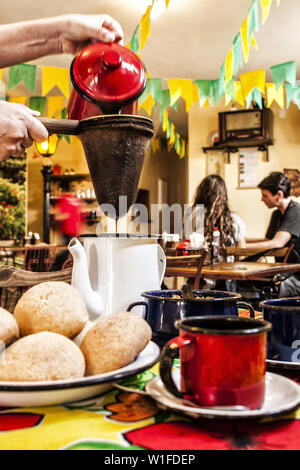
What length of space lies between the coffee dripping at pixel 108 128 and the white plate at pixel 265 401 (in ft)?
1.44

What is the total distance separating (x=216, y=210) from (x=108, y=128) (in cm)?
298

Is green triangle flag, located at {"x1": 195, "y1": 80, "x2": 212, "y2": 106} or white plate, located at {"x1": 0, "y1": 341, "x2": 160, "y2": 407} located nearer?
white plate, located at {"x1": 0, "y1": 341, "x2": 160, "y2": 407}

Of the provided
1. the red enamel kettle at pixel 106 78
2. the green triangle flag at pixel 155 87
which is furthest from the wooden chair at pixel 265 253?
the red enamel kettle at pixel 106 78

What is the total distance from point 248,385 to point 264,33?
4856 mm

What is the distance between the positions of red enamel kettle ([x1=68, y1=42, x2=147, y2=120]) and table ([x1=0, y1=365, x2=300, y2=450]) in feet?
2.03

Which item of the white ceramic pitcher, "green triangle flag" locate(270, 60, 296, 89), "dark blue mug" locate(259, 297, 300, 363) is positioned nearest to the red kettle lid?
the white ceramic pitcher

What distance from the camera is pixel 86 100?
90 centimetres

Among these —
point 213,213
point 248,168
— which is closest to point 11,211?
point 248,168

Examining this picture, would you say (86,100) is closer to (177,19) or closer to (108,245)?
(108,245)

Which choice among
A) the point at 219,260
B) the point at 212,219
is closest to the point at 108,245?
the point at 219,260

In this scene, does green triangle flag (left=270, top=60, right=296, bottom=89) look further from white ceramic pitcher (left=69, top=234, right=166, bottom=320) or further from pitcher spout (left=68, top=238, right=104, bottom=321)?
pitcher spout (left=68, top=238, right=104, bottom=321)

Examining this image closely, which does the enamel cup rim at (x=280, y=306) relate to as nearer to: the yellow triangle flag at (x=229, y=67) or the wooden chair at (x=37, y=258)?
the yellow triangle flag at (x=229, y=67)

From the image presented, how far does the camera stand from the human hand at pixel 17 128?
706mm

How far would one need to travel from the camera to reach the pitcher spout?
725 millimetres
